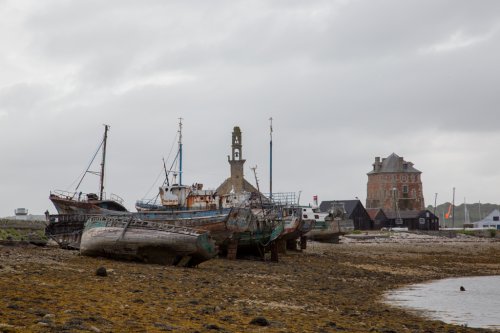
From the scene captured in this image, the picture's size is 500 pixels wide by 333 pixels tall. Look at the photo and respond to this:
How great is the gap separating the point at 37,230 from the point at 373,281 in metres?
47.0

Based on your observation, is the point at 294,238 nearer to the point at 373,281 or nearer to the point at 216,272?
the point at 373,281

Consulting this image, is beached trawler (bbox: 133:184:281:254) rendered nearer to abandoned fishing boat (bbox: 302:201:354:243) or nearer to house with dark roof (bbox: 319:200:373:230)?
abandoned fishing boat (bbox: 302:201:354:243)

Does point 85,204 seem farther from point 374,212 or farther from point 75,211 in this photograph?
point 374,212

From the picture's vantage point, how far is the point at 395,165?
139 metres

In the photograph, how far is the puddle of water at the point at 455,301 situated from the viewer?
19938mm

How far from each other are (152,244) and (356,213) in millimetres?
96762

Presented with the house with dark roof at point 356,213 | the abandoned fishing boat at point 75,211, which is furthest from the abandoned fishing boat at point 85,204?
the house with dark roof at point 356,213

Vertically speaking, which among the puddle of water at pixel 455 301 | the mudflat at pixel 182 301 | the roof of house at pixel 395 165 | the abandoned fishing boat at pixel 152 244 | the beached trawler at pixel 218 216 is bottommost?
the puddle of water at pixel 455 301

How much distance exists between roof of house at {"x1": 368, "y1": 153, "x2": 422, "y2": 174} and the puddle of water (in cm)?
10470

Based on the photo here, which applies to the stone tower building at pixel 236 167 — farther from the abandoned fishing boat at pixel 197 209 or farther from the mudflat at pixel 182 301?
the mudflat at pixel 182 301

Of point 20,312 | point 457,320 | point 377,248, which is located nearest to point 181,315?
point 20,312

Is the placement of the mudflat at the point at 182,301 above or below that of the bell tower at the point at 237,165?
below

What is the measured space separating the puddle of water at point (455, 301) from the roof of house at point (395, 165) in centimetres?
10470

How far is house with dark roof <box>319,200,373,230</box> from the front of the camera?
397 ft
